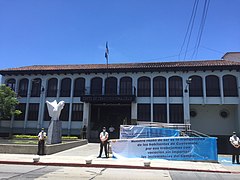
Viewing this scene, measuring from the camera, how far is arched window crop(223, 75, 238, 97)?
26828mm

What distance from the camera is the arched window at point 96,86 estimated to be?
29.5 metres

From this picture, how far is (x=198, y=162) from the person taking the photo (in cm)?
1276

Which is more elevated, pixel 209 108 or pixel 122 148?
pixel 209 108

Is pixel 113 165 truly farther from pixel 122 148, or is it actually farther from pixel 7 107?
pixel 7 107

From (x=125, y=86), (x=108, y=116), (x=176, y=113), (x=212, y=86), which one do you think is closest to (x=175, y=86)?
(x=176, y=113)

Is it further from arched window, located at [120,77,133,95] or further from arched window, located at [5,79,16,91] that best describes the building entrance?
arched window, located at [5,79,16,91]

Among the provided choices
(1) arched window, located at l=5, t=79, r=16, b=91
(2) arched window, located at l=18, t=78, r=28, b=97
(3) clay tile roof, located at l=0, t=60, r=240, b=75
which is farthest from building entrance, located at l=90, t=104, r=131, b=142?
(1) arched window, located at l=5, t=79, r=16, b=91

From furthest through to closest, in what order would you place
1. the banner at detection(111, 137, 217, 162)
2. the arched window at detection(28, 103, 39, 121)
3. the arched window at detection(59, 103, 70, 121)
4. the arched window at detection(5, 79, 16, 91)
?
the arched window at detection(5, 79, 16, 91) < the arched window at detection(28, 103, 39, 121) < the arched window at detection(59, 103, 70, 121) < the banner at detection(111, 137, 217, 162)

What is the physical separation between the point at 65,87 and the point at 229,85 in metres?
20.6

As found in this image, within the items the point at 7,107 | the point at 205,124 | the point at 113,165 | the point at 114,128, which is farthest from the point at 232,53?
the point at 7,107

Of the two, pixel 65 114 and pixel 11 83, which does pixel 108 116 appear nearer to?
pixel 65 114

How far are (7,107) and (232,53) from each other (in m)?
29.9

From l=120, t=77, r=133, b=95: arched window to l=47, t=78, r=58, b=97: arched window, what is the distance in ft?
29.6

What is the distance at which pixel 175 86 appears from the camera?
27.9 metres
